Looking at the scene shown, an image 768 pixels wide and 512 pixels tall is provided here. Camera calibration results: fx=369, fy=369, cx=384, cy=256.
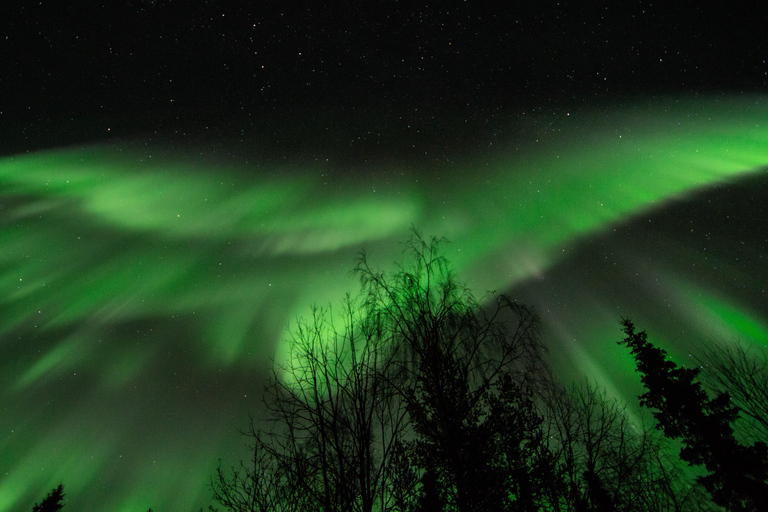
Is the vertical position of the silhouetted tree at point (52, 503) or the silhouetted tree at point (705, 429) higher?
the silhouetted tree at point (52, 503)

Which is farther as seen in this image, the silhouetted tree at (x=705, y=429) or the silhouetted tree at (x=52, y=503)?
the silhouetted tree at (x=52, y=503)

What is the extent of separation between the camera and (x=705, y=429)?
13.1 m

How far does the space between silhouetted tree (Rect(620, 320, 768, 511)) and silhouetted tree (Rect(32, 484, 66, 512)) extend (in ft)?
123

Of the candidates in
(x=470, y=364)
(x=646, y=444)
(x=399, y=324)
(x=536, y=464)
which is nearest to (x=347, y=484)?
(x=399, y=324)

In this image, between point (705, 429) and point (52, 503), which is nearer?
point (705, 429)

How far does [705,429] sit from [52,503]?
3900 cm

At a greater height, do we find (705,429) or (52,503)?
(52,503)

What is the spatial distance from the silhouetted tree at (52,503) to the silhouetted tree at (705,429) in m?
37.4

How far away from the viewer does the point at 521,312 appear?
7.35m

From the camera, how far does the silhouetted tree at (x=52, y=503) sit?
25.9 m

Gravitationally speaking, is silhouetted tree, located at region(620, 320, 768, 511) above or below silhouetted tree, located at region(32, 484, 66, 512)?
below

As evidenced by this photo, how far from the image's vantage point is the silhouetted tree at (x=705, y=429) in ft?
40.0

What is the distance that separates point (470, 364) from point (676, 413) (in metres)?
11.7

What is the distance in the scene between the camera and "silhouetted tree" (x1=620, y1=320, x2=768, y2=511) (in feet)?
40.0
